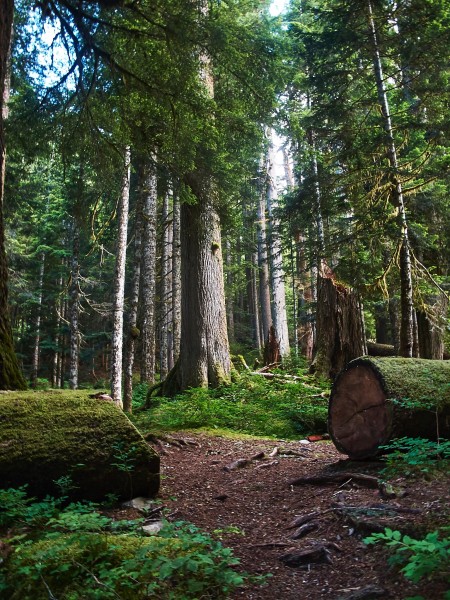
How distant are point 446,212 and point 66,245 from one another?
77.7ft

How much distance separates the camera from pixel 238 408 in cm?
974

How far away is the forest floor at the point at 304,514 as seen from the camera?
2977 millimetres

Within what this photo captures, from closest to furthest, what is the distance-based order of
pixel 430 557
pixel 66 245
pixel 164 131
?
pixel 430 557
pixel 164 131
pixel 66 245

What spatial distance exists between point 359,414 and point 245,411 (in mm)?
4306

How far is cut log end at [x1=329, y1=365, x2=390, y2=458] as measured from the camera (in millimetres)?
5387

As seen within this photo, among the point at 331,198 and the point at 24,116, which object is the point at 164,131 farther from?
the point at 331,198

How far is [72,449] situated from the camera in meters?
4.72

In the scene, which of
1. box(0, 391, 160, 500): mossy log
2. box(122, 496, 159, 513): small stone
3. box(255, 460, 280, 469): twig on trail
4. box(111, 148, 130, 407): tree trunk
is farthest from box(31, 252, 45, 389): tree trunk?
box(122, 496, 159, 513): small stone

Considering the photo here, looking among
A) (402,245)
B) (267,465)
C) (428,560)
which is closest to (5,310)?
(267,465)

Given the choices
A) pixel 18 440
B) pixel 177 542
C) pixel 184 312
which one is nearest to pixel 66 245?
pixel 184 312

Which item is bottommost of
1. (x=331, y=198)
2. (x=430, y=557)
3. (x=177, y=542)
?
(x=177, y=542)

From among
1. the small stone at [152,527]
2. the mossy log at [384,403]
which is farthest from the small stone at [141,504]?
the mossy log at [384,403]

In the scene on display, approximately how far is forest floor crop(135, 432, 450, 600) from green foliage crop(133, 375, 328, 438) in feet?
6.34

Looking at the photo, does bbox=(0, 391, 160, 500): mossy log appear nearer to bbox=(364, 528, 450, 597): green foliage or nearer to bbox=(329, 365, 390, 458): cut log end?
bbox=(329, 365, 390, 458): cut log end
